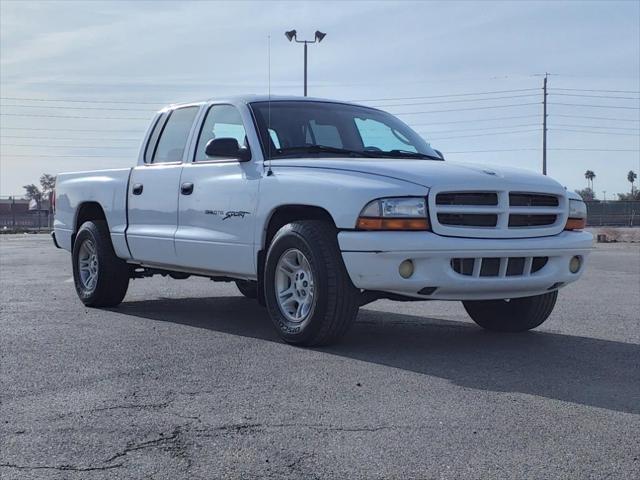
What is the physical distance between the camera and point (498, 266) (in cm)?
625

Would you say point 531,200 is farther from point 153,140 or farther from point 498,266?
point 153,140

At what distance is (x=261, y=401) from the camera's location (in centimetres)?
481

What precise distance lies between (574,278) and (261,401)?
301cm

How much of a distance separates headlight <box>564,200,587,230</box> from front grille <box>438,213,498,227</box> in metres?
0.88

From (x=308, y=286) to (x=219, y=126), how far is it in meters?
2.14

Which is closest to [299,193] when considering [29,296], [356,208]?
[356,208]

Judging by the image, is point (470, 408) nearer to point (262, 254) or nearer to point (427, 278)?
point (427, 278)

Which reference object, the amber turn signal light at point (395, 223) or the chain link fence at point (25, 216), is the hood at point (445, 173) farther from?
the chain link fence at point (25, 216)

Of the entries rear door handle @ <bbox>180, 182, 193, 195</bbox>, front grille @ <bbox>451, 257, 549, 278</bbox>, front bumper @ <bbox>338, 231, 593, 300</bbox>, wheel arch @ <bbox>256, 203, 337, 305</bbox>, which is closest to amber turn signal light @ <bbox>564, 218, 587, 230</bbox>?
front grille @ <bbox>451, 257, 549, 278</bbox>

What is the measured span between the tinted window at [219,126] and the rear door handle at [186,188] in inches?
10.1

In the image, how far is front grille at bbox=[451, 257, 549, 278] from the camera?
612 cm

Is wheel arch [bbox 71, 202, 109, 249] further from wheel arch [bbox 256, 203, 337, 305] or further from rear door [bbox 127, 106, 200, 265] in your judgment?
wheel arch [bbox 256, 203, 337, 305]

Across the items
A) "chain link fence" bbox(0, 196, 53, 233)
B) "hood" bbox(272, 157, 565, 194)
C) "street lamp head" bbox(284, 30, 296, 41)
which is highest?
"street lamp head" bbox(284, 30, 296, 41)

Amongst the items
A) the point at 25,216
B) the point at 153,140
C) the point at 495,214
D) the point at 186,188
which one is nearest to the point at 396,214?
the point at 495,214
